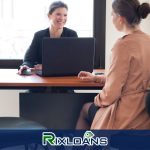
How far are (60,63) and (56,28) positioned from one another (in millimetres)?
688

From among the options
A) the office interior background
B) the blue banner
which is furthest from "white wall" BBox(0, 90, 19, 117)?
the blue banner

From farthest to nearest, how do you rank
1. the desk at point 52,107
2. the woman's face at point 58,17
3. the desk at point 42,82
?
1. the woman's face at point 58,17
2. the desk at point 52,107
3. the desk at point 42,82

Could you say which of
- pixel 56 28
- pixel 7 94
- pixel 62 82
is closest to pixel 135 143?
pixel 62 82

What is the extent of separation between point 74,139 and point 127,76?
47 centimetres

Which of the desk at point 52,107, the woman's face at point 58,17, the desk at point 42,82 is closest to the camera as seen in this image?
the desk at point 42,82

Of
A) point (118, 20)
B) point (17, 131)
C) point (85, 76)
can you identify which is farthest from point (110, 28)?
point (17, 131)

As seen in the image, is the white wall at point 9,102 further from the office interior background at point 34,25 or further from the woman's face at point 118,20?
the woman's face at point 118,20

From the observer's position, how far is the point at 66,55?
8.20ft

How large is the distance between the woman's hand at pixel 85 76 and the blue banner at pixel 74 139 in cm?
44

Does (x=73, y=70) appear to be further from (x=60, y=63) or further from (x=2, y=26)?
(x=2, y=26)

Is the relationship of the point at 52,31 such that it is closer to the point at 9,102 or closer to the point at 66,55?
the point at 66,55

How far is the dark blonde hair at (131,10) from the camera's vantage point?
7.16 feet

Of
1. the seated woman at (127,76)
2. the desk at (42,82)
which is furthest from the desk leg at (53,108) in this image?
the seated woman at (127,76)

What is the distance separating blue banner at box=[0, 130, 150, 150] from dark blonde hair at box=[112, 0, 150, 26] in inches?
26.2
